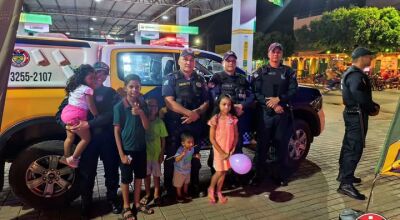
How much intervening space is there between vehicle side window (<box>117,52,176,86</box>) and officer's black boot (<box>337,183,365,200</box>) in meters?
2.75

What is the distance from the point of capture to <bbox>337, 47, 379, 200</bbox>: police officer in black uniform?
4.08 m

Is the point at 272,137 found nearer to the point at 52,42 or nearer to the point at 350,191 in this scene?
the point at 350,191

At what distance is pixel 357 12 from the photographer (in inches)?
736

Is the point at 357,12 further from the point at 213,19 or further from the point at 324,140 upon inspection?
the point at 213,19

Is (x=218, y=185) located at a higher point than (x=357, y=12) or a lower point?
lower

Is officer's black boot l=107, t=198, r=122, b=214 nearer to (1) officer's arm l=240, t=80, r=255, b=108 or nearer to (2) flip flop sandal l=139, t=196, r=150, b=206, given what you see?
(2) flip flop sandal l=139, t=196, r=150, b=206

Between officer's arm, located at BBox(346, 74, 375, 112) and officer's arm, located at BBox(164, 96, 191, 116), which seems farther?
officer's arm, located at BBox(346, 74, 375, 112)

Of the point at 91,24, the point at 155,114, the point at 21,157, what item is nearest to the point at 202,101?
the point at 155,114

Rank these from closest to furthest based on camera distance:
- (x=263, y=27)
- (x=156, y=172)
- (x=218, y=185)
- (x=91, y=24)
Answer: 1. (x=156, y=172)
2. (x=218, y=185)
3. (x=91, y=24)
4. (x=263, y=27)

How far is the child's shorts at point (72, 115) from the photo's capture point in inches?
132

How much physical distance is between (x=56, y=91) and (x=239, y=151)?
230cm

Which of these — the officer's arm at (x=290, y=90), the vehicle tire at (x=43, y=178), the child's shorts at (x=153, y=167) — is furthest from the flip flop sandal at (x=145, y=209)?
the officer's arm at (x=290, y=90)

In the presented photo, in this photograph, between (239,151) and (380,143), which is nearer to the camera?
(239,151)

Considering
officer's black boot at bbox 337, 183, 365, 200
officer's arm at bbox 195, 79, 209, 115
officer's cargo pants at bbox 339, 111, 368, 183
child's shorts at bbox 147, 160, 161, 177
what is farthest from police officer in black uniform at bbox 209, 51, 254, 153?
officer's black boot at bbox 337, 183, 365, 200
